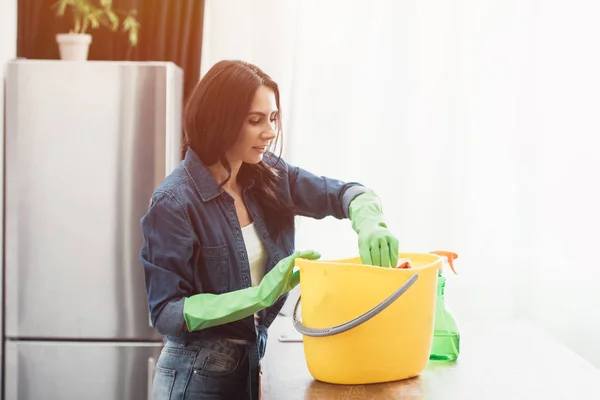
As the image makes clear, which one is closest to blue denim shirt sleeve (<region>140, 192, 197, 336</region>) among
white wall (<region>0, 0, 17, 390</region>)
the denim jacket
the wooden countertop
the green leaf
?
the denim jacket

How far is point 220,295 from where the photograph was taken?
1.58 meters

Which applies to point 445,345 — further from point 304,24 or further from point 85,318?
point 304,24

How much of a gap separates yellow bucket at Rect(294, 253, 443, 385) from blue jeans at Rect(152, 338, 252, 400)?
22cm

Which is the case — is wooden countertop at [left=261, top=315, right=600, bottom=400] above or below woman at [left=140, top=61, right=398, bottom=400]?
below

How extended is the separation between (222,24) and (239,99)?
1.70 meters

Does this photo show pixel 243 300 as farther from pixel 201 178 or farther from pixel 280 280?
pixel 201 178

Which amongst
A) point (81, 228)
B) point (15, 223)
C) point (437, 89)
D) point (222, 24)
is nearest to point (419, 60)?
point (437, 89)

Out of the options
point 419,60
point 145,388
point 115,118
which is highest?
point 419,60

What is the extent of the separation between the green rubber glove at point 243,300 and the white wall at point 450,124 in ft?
5.78

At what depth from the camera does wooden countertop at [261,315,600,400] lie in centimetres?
151

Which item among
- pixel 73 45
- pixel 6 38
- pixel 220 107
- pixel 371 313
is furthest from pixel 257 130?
pixel 6 38

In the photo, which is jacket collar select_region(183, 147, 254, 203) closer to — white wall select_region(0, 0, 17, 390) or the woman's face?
the woman's face

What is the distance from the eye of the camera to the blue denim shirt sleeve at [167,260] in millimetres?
1599

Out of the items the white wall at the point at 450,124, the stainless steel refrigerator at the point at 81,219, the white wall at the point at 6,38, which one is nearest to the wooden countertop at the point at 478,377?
the stainless steel refrigerator at the point at 81,219
